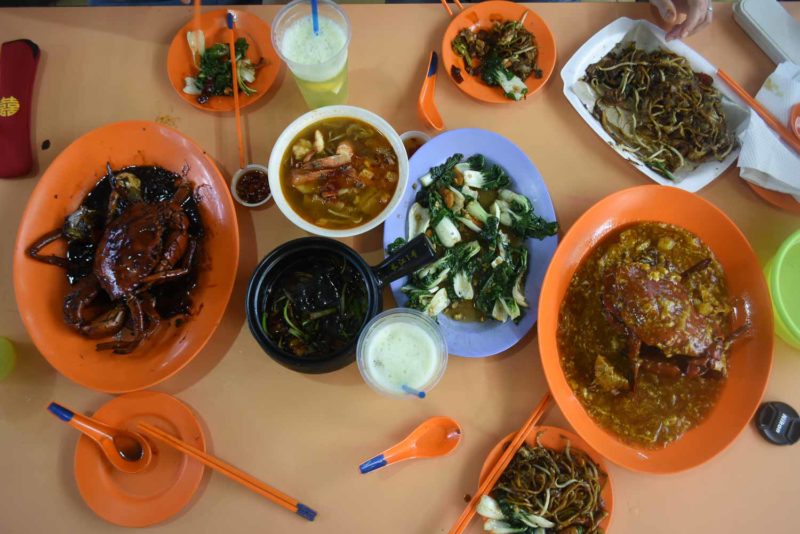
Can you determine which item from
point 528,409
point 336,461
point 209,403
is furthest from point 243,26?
point 528,409

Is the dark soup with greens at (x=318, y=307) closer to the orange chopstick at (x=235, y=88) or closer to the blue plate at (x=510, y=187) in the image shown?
the blue plate at (x=510, y=187)

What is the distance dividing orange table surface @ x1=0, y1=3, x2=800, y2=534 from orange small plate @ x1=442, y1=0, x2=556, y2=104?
0.26ft

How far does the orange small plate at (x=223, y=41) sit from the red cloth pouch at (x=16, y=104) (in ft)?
2.23

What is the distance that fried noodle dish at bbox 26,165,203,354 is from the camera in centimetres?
183

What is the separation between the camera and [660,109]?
226 cm

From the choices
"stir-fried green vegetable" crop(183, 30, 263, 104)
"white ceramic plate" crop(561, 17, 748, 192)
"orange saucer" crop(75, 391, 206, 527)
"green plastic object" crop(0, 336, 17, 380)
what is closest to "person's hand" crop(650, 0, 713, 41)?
"white ceramic plate" crop(561, 17, 748, 192)

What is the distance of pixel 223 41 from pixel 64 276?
1268mm

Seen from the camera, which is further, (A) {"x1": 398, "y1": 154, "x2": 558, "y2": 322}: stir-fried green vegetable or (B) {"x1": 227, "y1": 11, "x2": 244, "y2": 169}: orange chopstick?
(B) {"x1": 227, "y1": 11, "x2": 244, "y2": 169}: orange chopstick

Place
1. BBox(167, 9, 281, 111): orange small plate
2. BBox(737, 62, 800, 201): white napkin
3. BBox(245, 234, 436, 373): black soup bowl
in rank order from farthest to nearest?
BBox(167, 9, 281, 111): orange small plate → BBox(737, 62, 800, 201): white napkin → BBox(245, 234, 436, 373): black soup bowl

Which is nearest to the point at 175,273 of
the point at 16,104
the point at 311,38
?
the point at 311,38

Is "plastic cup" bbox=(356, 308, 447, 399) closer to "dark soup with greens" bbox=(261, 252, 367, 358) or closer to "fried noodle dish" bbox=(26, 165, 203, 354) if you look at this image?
"dark soup with greens" bbox=(261, 252, 367, 358)

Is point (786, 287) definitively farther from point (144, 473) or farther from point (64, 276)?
point (64, 276)

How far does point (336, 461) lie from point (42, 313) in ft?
4.24

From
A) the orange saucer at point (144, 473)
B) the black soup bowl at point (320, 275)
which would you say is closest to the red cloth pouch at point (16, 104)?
the orange saucer at point (144, 473)
